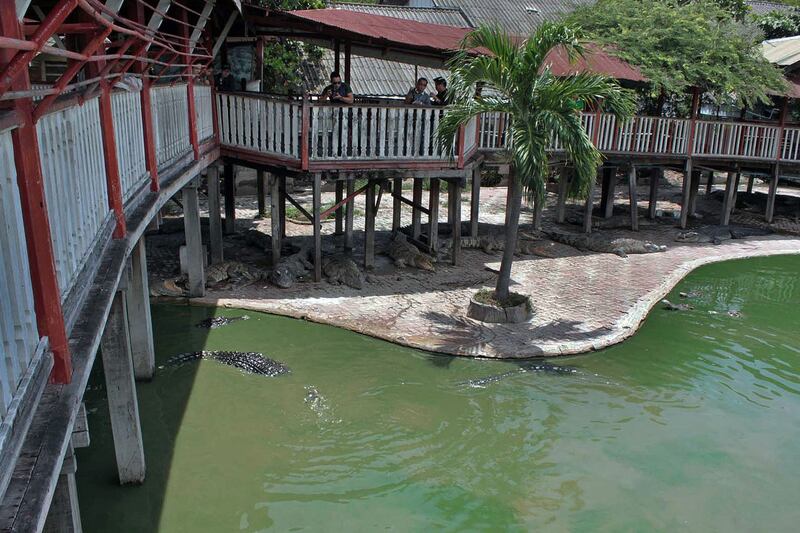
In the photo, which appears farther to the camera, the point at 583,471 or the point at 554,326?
the point at 554,326

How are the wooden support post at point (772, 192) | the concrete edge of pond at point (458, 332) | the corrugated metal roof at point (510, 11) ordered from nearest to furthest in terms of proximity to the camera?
the concrete edge of pond at point (458, 332) → the wooden support post at point (772, 192) → the corrugated metal roof at point (510, 11)

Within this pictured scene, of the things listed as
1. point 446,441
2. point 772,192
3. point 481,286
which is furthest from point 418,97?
point 772,192

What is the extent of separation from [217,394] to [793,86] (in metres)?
16.1

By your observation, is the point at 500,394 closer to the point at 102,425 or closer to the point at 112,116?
the point at 102,425

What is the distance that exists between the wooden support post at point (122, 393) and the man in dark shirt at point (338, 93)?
249 inches

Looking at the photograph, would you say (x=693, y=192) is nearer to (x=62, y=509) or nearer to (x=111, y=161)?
(x=111, y=161)

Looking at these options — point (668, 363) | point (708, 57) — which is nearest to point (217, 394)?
point (668, 363)

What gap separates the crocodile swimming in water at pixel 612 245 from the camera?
572 inches

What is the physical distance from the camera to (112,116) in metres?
4.90

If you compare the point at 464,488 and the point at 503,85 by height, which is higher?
the point at 503,85

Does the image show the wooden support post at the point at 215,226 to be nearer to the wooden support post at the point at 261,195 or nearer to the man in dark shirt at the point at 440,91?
the wooden support post at the point at 261,195

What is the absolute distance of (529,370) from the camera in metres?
8.84

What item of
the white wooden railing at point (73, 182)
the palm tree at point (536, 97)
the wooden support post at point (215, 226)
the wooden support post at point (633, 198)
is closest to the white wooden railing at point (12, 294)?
the white wooden railing at point (73, 182)

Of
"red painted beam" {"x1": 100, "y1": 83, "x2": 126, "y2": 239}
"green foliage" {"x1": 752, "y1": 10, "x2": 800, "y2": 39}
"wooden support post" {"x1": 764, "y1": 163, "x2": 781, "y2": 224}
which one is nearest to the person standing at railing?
"red painted beam" {"x1": 100, "y1": 83, "x2": 126, "y2": 239}
